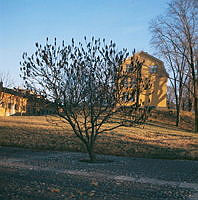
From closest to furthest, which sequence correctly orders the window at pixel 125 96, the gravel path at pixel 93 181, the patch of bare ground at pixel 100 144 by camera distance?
the gravel path at pixel 93 181 < the window at pixel 125 96 < the patch of bare ground at pixel 100 144

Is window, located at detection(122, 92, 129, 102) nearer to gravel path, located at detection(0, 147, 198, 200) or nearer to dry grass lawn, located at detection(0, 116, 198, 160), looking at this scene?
gravel path, located at detection(0, 147, 198, 200)

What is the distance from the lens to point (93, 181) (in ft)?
24.3

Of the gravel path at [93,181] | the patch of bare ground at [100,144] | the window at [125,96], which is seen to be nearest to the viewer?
the gravel path at [93,181]

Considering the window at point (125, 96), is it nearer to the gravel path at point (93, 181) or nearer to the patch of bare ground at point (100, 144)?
the gravel path at point (93, 181)

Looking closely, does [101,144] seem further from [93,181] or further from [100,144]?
[93,181]

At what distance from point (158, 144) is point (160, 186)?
975 cm

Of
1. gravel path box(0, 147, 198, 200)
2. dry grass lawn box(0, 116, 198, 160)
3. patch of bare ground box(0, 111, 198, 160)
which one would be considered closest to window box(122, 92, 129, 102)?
gravel path box(0, 147, 198, 200)

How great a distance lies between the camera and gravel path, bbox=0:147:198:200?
19.7ft

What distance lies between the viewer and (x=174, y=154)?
1418 centimetres

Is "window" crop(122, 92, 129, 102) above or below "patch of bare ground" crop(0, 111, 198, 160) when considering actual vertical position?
above

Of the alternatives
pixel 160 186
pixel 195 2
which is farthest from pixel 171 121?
pixel 160 186

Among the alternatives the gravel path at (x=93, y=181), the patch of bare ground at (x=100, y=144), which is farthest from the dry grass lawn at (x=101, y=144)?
the gravel path at (x=93, y=181)

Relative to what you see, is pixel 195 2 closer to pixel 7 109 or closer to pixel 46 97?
pixel 46 97

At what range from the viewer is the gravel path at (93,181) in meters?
6.00
